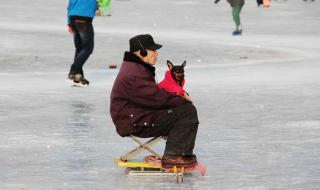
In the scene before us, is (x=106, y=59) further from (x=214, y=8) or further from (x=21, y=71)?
(x=214, y=8)

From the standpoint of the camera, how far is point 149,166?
8.51 m

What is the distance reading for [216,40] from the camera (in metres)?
25.7

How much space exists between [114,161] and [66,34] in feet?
59.7

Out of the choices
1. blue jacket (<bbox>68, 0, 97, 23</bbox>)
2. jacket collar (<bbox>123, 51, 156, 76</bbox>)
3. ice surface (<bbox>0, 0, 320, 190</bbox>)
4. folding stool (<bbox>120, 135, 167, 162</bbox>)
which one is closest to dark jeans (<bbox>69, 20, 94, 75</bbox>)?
blue jacket (<bbox>68, 0, 97, 23</bbox>)

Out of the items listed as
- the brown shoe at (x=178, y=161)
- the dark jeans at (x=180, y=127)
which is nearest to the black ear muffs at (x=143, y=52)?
the dark jeans at (x=180, y=127)

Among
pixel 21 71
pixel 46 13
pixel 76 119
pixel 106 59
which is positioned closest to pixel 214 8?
pixel 46 13

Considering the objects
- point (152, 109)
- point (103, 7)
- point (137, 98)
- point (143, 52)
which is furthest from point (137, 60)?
point (103, 7)

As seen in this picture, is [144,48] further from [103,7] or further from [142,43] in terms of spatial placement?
[103,7]

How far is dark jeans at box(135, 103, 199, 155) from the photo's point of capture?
823 centimetres

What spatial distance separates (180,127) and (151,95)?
36cm

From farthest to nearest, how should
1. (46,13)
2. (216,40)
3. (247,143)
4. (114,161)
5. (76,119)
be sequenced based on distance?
(46,13) < (216,40) < (76,119) < (247,143) < (114,161)

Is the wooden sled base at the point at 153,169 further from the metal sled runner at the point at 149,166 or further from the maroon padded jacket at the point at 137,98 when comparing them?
the maroon padded jacket at the point at 137,98

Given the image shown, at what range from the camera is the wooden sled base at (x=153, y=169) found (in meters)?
8.26

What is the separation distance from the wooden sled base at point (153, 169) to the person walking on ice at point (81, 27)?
23.1 feet
